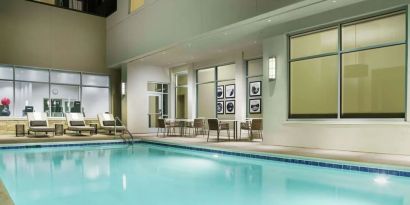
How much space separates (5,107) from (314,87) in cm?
1137

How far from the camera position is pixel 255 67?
34.5 feet

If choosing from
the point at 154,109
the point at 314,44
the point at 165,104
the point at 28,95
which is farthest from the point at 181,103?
the point at 28,95

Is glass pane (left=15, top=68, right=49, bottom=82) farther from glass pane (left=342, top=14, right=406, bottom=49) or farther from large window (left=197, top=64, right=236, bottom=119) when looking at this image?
glass pane (left=342, top=14, right=406, bottom=49)

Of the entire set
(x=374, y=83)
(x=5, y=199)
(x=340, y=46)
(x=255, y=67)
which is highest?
(x=340, y=46)

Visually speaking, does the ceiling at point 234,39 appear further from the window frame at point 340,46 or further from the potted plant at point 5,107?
the potted plant at point 5,107

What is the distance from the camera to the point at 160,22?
10.8 metres

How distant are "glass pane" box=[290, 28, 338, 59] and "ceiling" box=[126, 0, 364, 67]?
0.59m

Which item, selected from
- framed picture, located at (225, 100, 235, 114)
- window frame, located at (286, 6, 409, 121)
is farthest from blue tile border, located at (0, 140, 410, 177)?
framed picture, located at (225, 100, 235, 114)

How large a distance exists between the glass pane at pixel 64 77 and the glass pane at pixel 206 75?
5559 mm

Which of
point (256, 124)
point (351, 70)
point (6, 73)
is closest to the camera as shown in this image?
→ point (351, 70)

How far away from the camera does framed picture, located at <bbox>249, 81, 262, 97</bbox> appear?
1037 centimetres

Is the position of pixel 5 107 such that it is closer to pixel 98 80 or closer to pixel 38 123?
pixel 38 123

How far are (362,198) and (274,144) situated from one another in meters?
4.37

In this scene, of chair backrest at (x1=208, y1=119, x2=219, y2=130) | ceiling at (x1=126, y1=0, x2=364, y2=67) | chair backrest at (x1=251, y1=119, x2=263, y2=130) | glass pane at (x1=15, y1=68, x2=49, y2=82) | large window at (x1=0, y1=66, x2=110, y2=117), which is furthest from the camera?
glass pane at (x1=15, y1=68, x2=49, y2=82)
